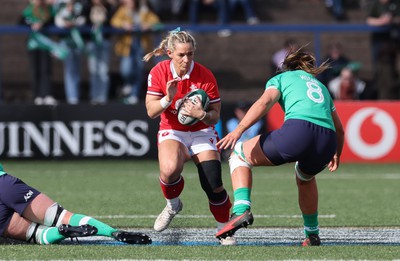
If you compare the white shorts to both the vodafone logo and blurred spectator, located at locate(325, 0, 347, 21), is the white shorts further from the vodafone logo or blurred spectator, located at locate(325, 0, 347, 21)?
blurred spectator, located at locate(325, 0, 347, 21)

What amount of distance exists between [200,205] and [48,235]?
3.66m

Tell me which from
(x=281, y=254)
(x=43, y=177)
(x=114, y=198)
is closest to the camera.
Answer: (x=281, y=254)

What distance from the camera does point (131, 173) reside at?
48.2 feet

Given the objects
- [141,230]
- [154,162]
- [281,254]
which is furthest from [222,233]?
[154,162]

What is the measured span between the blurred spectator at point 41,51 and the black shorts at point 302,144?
954 centimetres

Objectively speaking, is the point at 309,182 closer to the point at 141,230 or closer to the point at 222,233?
the point at 222,233

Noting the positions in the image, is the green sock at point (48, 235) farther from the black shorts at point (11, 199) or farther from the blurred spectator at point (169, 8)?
the blurred spectator at point (169, 8)

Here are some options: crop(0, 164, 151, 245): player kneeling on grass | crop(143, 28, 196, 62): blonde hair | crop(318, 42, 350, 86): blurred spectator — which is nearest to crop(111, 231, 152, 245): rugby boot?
crop(0, 164, 151, 245): player kneeling on grass

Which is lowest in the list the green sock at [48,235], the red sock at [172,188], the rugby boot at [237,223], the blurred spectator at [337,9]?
the blurred spectator at [337,9]

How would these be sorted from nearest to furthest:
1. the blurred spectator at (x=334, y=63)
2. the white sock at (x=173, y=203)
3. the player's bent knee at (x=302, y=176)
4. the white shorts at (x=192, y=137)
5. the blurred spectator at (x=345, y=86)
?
1. the player's bent knee at (x=302, y=176)
2. the white shorts at (x=192, y=137)
3. the white sock at (x=173, y=203)
4. the blurred spectator at (x=345, y=86)
5. the blurred spectator at (x=334, y=63)

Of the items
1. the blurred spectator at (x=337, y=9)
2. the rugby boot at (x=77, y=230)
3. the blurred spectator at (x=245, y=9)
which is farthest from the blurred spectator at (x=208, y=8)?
the rugby boot at (x=77, y=230)

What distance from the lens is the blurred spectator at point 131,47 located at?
1662cm

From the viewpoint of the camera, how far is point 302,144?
730cm

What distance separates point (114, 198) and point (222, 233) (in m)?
4.52
